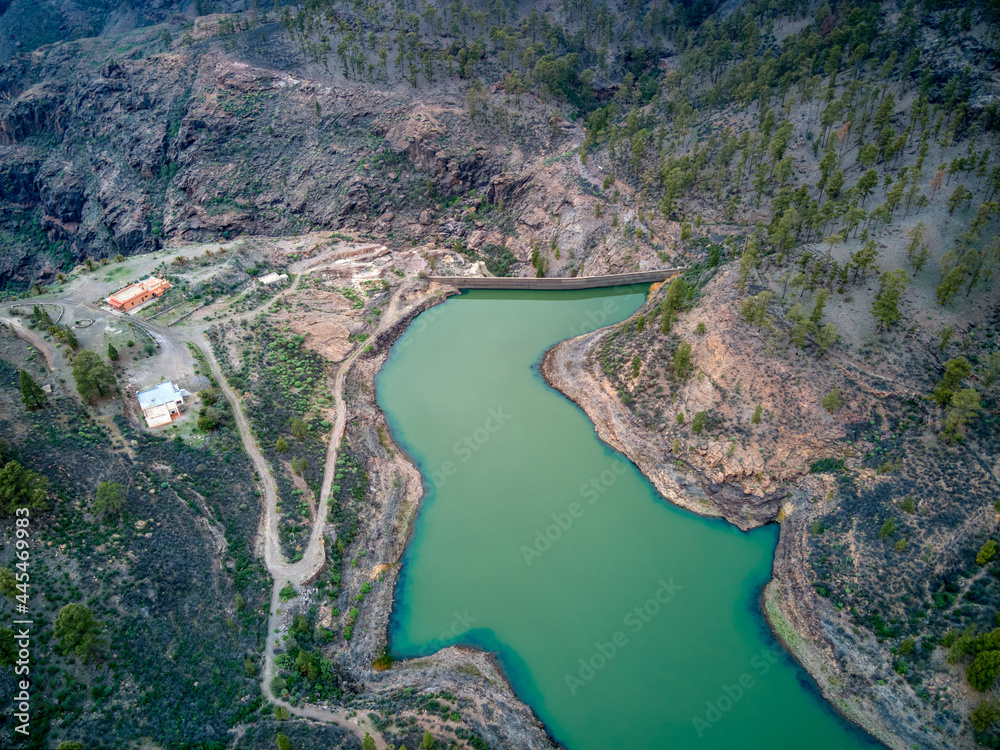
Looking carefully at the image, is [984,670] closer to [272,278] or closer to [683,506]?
[683,506]

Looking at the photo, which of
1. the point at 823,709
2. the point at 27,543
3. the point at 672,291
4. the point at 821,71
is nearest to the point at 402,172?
the point at 672,291

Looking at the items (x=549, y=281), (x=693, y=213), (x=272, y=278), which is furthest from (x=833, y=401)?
(x=272, y=278)

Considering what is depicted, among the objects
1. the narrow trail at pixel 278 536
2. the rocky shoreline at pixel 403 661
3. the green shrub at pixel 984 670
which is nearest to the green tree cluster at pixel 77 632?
the narrow trail at pixel 278 536

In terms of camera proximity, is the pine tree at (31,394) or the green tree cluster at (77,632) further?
the pine tree at (31,394)

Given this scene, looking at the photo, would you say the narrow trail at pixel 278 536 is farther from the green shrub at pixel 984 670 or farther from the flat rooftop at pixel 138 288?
the green shrub at pixel 984 670

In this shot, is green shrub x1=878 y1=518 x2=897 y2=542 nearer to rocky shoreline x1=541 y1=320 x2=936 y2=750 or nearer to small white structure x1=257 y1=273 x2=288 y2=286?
rocky shoreline x1=541 y1=320 x2=936 y2=750

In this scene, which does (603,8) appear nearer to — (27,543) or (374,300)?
(374,300)
